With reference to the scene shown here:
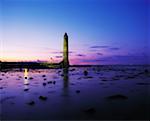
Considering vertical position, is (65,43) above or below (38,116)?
above

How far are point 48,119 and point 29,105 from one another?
139 inches

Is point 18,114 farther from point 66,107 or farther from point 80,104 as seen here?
point 80,104

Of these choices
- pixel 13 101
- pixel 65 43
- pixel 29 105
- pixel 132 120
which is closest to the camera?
pixel 132 120

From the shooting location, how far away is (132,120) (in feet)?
32.9

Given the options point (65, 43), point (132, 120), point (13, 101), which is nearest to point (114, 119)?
point (132, 120)

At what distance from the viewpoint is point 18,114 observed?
37.8 feet

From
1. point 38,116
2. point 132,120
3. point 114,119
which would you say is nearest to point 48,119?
point 38,116

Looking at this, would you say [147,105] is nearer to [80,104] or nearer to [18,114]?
[80,104]

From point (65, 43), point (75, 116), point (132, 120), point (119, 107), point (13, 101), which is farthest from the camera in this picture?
point (65, 43)

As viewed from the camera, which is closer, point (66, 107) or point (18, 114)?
point (18, 114)

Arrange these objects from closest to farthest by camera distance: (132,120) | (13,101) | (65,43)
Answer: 1. (132,120)
2. (13,101)
3. (65,43)

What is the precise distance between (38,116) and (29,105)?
2.87 m

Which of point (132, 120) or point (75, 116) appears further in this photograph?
point (75, 116)

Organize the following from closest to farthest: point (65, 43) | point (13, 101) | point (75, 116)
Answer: point (75, 116) < point (13, 101) < point (65, 43)
